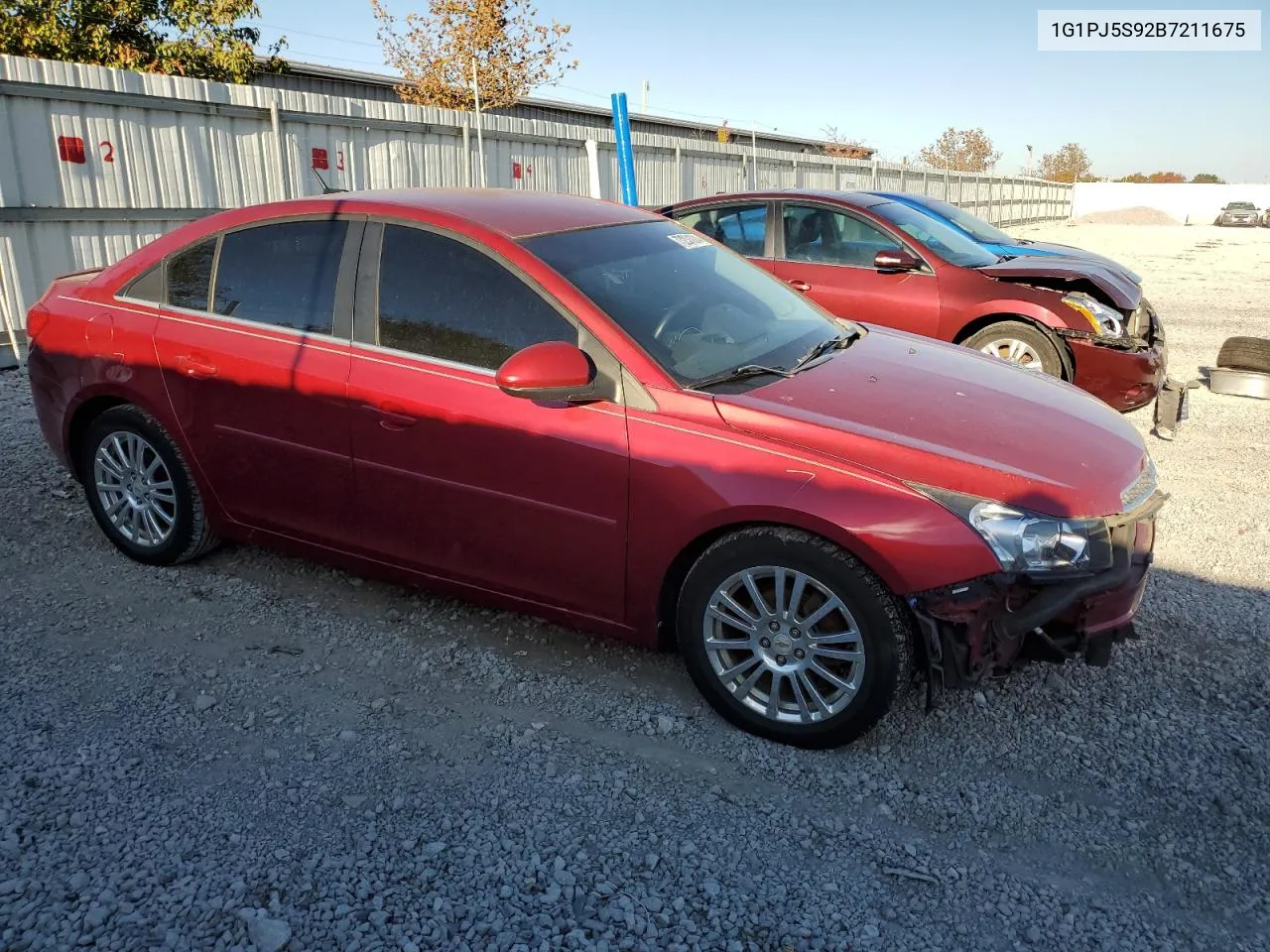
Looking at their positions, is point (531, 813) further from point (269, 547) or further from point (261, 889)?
point (269, 547)

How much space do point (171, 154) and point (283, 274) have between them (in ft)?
21.9

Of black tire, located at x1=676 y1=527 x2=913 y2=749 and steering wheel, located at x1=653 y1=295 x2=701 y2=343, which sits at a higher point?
steering wheel, located at x1=653 y1=295 x2=701 y2=343

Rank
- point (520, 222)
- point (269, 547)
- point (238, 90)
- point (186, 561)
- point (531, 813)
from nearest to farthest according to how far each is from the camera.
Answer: point (531, 813)
point (520, 222)
point (269, 547)
point (186, 561)
point (238, 90)

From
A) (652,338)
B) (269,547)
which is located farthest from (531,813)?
(269,547)

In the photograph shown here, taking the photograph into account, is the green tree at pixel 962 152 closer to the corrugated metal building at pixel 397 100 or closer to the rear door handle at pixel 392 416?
the corrugated metal building at pixel 397 100

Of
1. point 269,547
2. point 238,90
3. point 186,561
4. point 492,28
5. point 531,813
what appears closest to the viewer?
point 531,813

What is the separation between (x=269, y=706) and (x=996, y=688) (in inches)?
106

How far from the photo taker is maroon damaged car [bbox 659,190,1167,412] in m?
6.65

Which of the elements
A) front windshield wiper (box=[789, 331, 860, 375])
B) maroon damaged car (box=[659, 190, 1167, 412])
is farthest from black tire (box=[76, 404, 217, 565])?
maroon damaged car (box=[659, 190, 1167, 412])

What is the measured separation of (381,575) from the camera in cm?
390

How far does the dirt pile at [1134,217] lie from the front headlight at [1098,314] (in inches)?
2119

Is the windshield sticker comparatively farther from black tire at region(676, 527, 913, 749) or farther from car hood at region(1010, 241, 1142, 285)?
car hood at region(1010, 241, 1142, 285)

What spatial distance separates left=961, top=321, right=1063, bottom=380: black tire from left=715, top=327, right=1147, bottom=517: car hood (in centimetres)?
309

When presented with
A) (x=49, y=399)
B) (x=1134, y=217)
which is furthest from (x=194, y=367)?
(x=1134, y=217)
